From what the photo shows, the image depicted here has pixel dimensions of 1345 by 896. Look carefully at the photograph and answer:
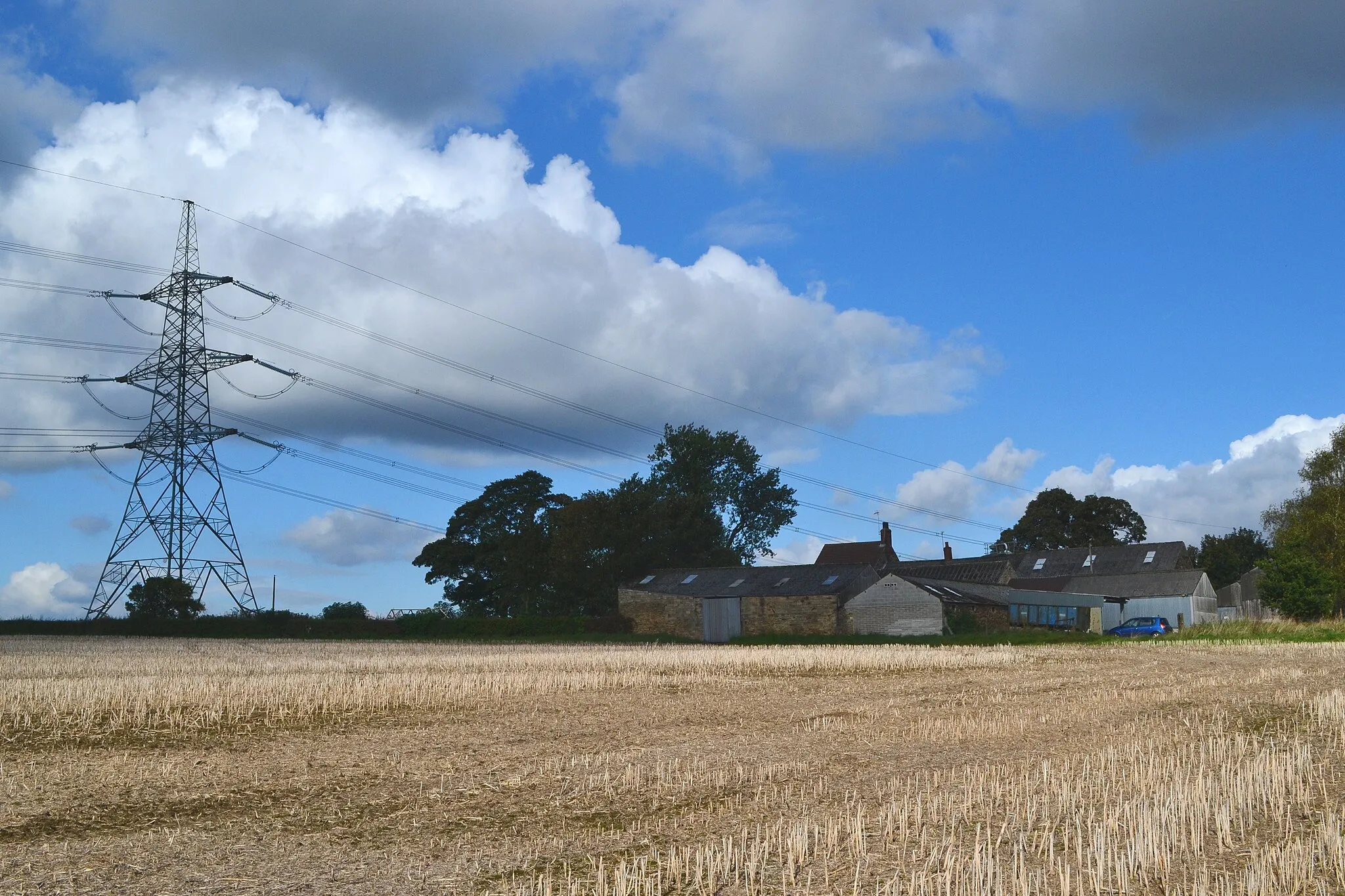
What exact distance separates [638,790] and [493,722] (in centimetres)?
710

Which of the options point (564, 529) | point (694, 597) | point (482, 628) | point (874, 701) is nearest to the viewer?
point (874, 701)

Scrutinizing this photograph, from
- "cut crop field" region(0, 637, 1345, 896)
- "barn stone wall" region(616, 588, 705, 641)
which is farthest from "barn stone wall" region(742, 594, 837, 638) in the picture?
"cut crop field" region(0, 637, 1345, 896)

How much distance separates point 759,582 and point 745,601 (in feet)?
9.02

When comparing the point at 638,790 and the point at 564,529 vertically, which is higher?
the point at 564,529

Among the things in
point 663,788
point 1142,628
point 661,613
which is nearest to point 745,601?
point 661,613

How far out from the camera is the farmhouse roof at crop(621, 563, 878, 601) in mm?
64750

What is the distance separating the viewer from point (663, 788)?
39.6 feet

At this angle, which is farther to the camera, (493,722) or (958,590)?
(958,590)

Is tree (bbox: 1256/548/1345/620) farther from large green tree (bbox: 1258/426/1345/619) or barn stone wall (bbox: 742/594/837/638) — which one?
barn stone wall (bbox: 742/594/837/638)

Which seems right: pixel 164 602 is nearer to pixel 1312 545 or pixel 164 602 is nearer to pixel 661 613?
pixel 661 613

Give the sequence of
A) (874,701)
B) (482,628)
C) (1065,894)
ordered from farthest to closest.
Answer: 1. (482,628)
2. (874,701)
3. (1065,894)

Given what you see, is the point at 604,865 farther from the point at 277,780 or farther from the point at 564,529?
the point at 564,529

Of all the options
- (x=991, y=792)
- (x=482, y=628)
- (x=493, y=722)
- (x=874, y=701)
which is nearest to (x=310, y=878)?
(x=991, y=792)

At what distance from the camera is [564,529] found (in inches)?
2970
